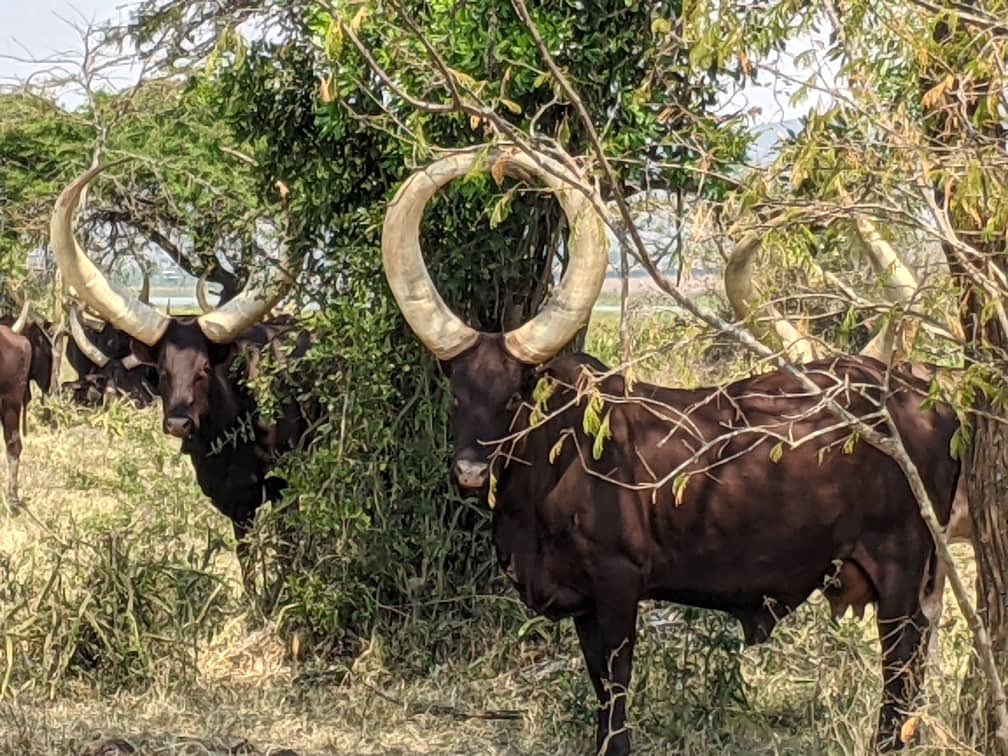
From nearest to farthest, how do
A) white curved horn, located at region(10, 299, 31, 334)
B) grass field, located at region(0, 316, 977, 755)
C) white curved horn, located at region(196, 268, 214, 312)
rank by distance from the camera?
grass field, located at region(0, 316, 977, 755), white curved horn, located at region(196, 268, 214, 312), white curved horn, located at region(10, 299, 31, 334)

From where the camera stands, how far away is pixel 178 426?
6.54 m

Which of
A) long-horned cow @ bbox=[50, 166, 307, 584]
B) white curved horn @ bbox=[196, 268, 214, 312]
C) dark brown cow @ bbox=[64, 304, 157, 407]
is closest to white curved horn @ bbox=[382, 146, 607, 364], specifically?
long-horned cow @ bbox=[50, 166, 307, 584]

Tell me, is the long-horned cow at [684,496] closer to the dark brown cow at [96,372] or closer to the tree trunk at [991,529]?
the tree trunk at [991,529]

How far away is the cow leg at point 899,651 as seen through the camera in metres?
4.84

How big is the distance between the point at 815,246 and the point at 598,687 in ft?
6.01

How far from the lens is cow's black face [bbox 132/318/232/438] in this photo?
670 centimetres

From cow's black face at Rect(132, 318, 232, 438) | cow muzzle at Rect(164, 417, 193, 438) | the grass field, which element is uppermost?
cow's black face at Rect(132, 318, 232, 438)

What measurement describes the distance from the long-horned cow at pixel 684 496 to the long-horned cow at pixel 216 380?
1.87 m

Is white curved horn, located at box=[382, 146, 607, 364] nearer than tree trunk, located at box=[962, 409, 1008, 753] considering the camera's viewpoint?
No

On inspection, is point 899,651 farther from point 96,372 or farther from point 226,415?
point 96,372

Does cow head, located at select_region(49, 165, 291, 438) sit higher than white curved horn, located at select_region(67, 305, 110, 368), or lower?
lower

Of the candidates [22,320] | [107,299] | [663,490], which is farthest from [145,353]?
[22,320]

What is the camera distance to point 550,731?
18.1 ft

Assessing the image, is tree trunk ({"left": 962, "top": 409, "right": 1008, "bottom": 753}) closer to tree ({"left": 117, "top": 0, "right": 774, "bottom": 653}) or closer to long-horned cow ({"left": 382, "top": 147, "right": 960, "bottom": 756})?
long-horned cow ({"left": 382, "top": 147, "right": 960, "bottom": 756})
